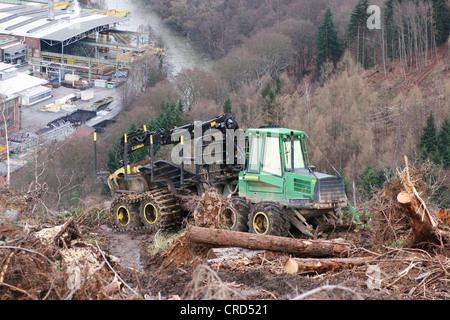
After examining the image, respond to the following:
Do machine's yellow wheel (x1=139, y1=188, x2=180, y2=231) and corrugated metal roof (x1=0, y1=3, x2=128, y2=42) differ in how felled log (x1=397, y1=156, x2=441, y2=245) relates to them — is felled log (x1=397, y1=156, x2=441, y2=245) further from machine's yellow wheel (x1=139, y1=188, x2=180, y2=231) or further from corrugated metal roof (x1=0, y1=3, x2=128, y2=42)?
corrugated metal roof (x1=0, y1=3, x2=128, y2=42)

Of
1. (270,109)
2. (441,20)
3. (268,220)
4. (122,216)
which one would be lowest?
(270,109)

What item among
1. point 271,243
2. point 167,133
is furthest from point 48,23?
point 271,243

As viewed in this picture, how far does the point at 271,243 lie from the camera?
35.7 feet

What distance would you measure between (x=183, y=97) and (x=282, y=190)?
45658mm

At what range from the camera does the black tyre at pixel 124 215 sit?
1563cm

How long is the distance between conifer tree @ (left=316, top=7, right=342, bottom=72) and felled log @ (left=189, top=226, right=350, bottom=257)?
55.7 meters

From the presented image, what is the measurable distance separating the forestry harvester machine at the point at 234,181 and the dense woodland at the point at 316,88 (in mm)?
13603

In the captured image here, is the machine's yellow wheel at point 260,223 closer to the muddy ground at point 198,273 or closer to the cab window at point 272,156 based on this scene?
the cab window at point 272,156

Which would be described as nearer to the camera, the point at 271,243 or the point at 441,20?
the point at 271,243

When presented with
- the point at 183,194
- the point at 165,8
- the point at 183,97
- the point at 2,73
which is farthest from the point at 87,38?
the point at 183,194

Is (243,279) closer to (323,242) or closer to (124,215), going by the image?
(323,242)

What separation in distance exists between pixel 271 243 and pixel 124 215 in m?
6.10

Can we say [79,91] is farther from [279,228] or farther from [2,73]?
[279,228]

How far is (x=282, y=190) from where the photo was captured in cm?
1298
